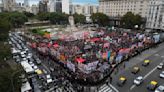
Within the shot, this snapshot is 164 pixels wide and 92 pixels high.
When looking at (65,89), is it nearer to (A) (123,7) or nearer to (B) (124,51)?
(B) (124,51)

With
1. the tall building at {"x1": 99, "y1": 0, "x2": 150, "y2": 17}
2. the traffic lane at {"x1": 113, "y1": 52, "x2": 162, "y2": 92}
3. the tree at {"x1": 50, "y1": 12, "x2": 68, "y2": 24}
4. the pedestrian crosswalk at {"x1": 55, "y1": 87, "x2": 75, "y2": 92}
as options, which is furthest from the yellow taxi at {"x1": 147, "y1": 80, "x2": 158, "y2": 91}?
the tree at {"x1": 50, "y1": 12, "x2": 68, "y2": 24}

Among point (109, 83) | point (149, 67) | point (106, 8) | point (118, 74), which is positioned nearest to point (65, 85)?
point (109, 83)

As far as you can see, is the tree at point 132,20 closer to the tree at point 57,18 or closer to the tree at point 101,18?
the tree at point 101,18

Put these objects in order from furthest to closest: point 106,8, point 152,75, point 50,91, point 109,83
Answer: point 106,8, point 152,75, point 109,83, point 50,91

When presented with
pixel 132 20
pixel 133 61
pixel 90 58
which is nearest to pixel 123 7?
pixel 132 20

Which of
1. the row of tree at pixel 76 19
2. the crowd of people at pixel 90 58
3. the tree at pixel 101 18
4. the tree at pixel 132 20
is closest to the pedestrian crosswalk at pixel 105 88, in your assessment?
the crowd of people at pixel 90 58

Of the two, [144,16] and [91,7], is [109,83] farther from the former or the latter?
[91,7]
